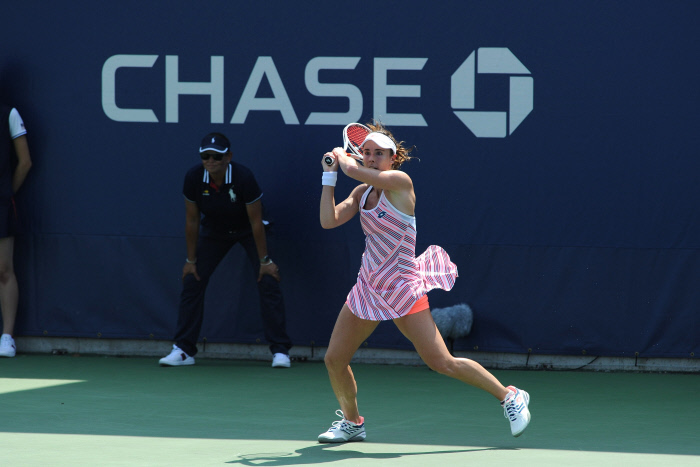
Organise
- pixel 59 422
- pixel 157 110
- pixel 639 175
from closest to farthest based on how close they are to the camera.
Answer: pixel 59 422, pixel 639 175, pixel 157 110

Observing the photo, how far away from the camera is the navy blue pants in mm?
7633

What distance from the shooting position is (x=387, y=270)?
5.05m

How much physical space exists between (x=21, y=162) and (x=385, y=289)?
4.12 metres

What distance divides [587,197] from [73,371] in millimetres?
3984

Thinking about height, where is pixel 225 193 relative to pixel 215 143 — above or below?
below

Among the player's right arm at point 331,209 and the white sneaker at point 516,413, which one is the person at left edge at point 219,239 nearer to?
the player's right arm at point 331,209

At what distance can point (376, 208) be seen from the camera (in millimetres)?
5043

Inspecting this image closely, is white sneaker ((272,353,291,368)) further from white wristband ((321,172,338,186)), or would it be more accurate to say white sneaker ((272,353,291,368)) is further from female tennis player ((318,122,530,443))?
white wristband ((321,172,338,186))

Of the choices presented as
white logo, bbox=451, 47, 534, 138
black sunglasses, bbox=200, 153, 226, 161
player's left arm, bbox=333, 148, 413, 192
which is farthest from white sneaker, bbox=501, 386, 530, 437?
black sunglasses, bbox=200, 153, 226, 161

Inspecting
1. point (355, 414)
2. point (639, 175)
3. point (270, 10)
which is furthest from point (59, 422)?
point (639, 175)

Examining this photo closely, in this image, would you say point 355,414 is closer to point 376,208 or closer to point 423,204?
point 376,208

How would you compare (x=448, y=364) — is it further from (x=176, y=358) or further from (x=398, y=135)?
(x=176, y=358)

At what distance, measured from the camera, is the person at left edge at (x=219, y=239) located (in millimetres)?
7434

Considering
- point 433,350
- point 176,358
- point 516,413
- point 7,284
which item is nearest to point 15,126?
point 7,284
